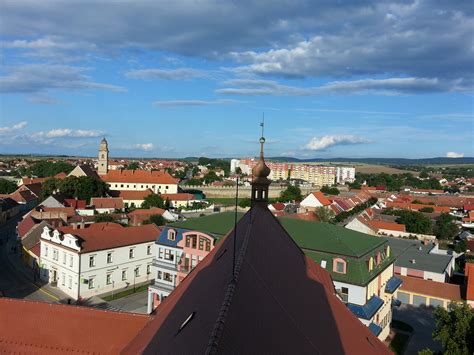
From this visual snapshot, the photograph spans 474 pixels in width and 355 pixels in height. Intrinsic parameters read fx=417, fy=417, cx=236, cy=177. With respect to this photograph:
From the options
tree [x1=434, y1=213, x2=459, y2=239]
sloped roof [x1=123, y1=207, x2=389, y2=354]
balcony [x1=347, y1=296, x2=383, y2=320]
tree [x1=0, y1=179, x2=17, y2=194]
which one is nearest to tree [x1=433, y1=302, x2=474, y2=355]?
balcony [x1=347, y1=296, x2=383, y2=320]

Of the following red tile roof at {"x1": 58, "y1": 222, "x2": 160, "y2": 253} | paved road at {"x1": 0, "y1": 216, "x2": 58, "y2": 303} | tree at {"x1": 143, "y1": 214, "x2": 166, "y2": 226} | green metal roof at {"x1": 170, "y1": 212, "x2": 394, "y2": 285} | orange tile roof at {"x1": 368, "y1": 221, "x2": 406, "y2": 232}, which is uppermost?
green metal roof at {"x1": 170, "y1": 212, "x2": 394, "y2": 285}

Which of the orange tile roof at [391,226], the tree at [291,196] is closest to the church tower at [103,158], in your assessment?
the tree at [291,196]

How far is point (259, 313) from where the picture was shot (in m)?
7.73

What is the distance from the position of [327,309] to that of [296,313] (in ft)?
8.65

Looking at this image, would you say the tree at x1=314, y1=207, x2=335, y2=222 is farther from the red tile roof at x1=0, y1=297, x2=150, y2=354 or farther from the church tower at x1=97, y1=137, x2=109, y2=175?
the church tower at x1=97, y1=137, x2=109, y2=175

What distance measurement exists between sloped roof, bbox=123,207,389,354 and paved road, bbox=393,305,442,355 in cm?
1677

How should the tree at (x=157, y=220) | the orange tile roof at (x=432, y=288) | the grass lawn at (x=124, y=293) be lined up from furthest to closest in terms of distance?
the tree at (x=157, y=220)
the orange tile roof at (x=432, y=288)
the grass lawn at (x=124, y=293)

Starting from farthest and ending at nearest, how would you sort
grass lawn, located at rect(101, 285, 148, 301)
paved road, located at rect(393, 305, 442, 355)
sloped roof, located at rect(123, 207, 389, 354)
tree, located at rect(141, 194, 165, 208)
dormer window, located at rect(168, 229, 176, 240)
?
1. tree, located at rect(141, 194, 165, 208)
2. grass lawn, located at rect(101, 285, 148, 301)
3. dormer window, located at rect(168, 229, 176, 240)
4. paved road, located at rect(393, 305, 442, 355)
5. sloped roof, located at rect(123, 207, 389, 354)

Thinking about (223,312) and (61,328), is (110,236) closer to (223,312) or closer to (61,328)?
(61,328)

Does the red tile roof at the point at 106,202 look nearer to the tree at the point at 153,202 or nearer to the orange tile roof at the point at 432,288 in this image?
the tree at the point at 153,202

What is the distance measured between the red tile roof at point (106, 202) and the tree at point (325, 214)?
113 ft

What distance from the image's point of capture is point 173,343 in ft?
25.4

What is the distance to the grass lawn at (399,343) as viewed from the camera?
85.4 feet

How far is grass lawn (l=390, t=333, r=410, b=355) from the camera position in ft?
85.4
